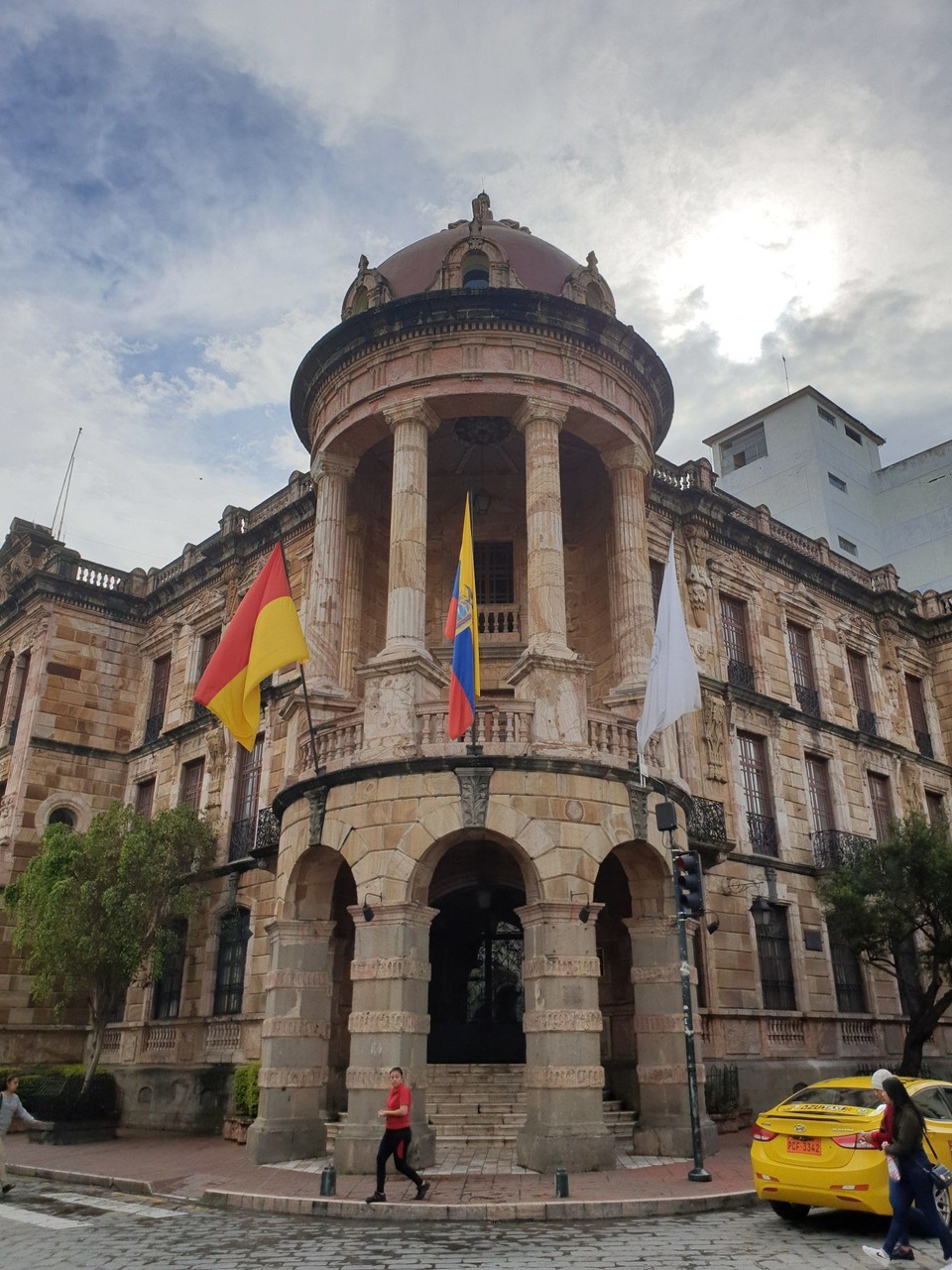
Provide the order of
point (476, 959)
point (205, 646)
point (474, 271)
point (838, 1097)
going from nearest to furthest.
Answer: point (838, 1097)
point (476, 959)
point (474, 271)
point (205, 646)

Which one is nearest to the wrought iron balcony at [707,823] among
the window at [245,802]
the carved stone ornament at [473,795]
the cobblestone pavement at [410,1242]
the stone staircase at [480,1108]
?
the stone staircase at [480,1108]

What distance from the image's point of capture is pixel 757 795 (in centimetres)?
2458

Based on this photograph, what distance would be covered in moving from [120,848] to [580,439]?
45.0ft

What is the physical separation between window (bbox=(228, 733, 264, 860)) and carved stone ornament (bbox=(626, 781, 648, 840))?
11.0 metres

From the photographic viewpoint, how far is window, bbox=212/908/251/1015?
2277cm

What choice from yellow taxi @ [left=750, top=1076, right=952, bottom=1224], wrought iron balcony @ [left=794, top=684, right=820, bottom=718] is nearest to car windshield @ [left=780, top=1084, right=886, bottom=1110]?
yellow taxi @ [left=750, top=1076, right=952, bottom=1224]

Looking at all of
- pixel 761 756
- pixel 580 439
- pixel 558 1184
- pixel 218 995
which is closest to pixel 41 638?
pixel 218 995

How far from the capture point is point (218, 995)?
23266mm

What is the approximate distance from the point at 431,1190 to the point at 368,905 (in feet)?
12.9

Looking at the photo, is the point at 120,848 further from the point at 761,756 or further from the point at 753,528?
the point at 753,528

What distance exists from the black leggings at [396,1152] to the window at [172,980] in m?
13.6

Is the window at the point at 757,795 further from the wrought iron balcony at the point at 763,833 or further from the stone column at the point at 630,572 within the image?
the stone column at the point at 630,572

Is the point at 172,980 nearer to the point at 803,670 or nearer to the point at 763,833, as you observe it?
the point at 763,833

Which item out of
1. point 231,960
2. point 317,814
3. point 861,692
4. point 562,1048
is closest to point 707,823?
point 562,1048
